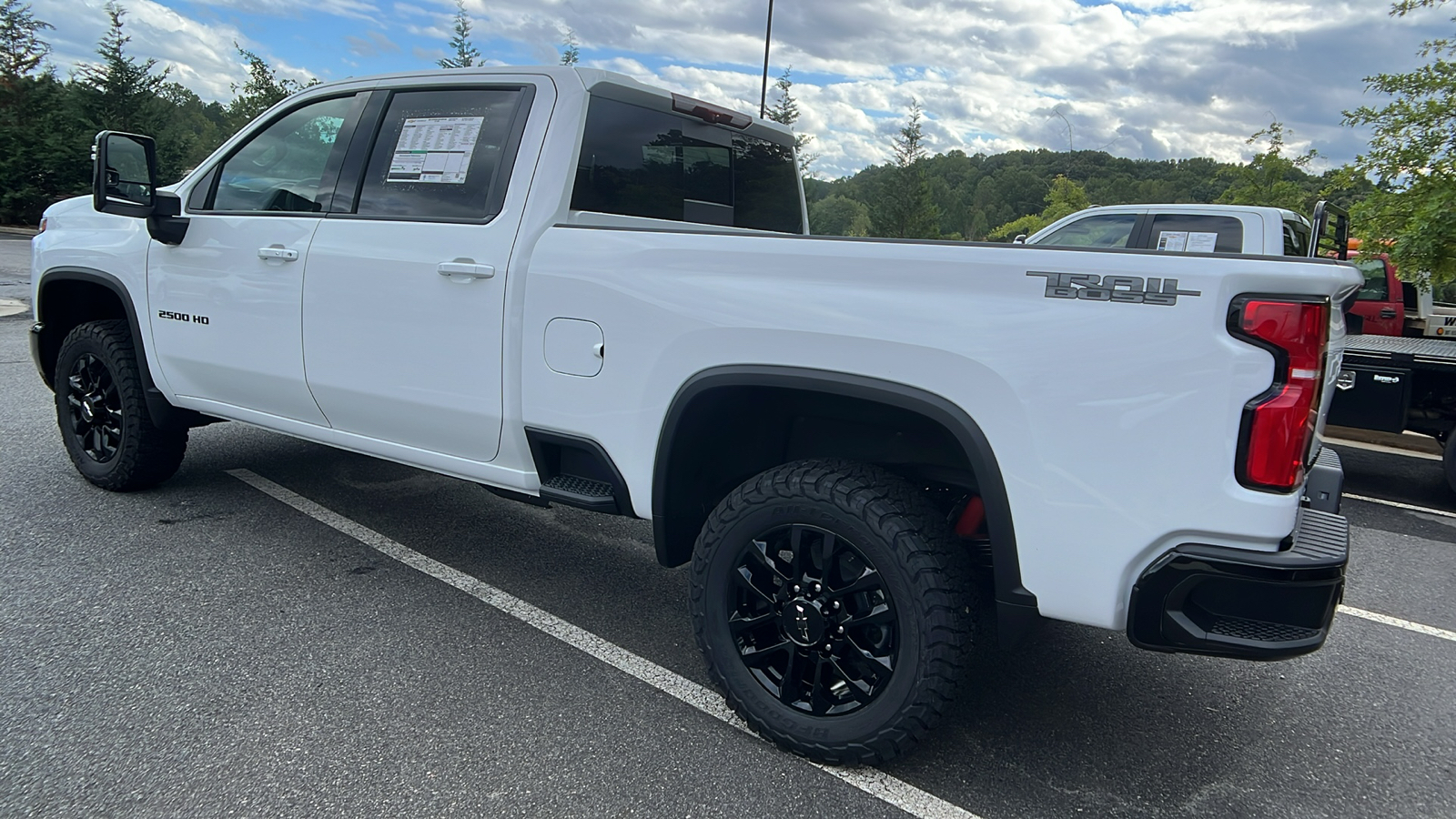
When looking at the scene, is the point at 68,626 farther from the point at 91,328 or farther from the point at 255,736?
the point at 91,328

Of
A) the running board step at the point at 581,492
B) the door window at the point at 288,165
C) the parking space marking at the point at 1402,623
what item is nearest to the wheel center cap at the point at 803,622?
the running board step at the point at 581,492

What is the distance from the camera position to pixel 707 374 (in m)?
2.53

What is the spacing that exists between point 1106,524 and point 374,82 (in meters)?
3.19

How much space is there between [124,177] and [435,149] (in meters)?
1.64

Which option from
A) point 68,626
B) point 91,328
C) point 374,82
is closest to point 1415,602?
point 374,82

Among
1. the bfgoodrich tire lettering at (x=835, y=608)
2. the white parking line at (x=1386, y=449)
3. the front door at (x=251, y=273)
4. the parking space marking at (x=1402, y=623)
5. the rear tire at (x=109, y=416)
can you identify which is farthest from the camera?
the white parking line at (x=1386, y=449)

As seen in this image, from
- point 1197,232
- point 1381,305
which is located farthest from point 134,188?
point 1381,305

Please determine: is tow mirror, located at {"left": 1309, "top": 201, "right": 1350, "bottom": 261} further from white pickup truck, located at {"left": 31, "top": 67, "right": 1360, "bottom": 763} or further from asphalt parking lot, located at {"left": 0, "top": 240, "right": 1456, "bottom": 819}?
white pickup truck, located at {"left": 31, "top": 67, "right": 1360, "bottom": 763}

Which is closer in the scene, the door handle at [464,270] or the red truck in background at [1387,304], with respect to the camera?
the door handle at [464,270]

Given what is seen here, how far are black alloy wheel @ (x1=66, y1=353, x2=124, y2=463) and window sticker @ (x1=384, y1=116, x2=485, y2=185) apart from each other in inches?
87.7

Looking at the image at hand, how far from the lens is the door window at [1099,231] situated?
790cm

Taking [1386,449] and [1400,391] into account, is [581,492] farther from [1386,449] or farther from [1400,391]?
[1386,449]

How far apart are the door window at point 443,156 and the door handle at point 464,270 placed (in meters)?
0.19

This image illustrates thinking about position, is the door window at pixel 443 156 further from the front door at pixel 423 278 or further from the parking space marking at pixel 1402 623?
the parking space marking at pixel 1402 623
